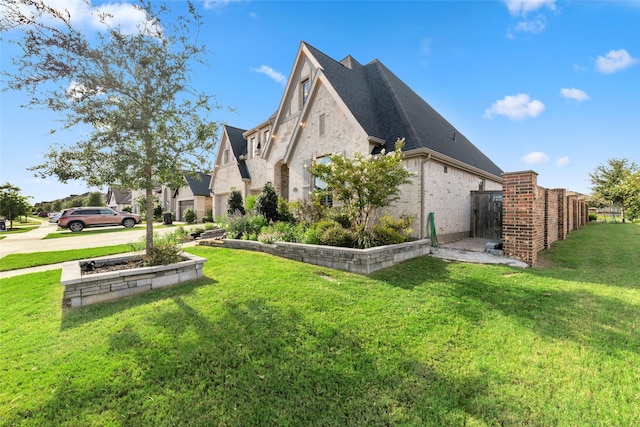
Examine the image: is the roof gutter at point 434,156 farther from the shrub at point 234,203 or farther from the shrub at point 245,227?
the shrub at point 234,203

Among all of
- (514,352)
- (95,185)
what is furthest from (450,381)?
(95,185)

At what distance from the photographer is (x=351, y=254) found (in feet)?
21.2

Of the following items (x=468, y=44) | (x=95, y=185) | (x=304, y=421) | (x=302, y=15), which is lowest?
(x=304, y=421)

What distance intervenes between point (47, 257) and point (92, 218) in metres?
13.8

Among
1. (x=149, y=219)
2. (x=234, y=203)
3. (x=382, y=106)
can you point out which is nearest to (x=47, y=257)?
(x=149, y=219)

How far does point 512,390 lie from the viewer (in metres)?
2.50

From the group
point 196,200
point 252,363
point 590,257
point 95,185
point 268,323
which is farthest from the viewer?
point 196,200

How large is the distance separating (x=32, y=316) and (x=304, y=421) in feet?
16.5

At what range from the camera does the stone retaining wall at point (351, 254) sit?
636 cm

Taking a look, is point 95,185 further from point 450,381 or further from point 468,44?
point 468,44

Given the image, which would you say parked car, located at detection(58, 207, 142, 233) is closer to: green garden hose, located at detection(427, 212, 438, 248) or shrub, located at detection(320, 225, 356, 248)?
shrub, located at detection(320, 225, 356, 248)

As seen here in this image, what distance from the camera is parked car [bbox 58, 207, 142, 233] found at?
18344 millimetres

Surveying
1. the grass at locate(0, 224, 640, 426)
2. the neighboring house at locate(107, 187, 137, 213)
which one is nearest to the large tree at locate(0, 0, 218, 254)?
the grass at locate(0, 224, 640, 426)

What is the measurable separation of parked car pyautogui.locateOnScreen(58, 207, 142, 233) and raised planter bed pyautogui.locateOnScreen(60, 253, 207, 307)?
17969 mm
